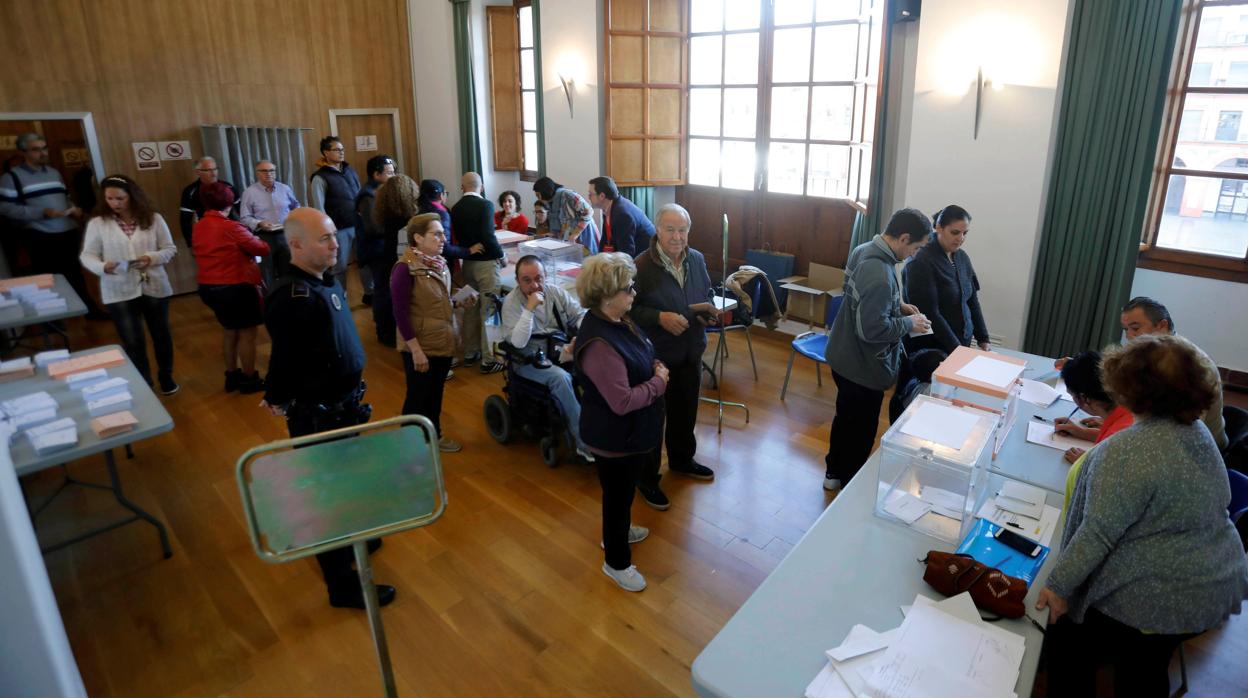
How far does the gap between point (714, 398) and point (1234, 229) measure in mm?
3193

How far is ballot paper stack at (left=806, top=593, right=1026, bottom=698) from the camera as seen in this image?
1520 millimetres

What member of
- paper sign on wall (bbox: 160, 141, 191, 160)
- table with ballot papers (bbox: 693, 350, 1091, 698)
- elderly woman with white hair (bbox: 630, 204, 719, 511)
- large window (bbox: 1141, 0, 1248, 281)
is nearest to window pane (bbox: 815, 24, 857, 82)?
large window (bbox: 1141, 0, 1248, 281)

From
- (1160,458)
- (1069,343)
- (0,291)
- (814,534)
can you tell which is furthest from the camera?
(1069,343)

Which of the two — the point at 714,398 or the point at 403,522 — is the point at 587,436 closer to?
the point at 403,522

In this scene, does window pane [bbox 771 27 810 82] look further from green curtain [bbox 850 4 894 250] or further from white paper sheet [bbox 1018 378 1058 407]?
white paper sheet [bbox 1018 378 1058 407]

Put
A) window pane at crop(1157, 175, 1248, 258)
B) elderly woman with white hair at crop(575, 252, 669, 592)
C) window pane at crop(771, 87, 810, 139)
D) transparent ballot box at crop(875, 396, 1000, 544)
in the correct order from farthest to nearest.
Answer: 1. window pane at crop(771, 87, 810, 139)
2. window pane at crop(1157, 175, 1248, 258)
3. elderly woman with white hair at crop(575, 252, 669, 592)
4. transparent ballot box at crop(875, 396, 1000, 544)

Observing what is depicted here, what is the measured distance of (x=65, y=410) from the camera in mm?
2795

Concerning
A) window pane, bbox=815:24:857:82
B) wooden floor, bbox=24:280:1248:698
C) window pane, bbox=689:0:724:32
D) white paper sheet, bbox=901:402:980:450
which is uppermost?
window pane, bbox=689:0:724:32

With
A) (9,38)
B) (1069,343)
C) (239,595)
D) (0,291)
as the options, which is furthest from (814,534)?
(9,38)

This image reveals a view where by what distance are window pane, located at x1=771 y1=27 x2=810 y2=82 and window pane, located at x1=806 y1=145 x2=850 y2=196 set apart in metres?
0.56

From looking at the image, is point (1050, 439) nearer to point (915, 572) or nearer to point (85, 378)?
point (915, 572)

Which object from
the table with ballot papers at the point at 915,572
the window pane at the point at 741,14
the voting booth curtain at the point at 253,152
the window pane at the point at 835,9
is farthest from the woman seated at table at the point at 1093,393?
the voting booth curtain at the point at 253,152

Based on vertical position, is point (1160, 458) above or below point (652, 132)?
below

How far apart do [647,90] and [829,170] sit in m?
1.77
